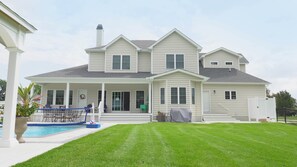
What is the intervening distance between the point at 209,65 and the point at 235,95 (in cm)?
438

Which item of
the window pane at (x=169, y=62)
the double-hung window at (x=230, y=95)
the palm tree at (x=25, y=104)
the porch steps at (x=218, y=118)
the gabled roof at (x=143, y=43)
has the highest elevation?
the gabled roof at (x=143, y=43)

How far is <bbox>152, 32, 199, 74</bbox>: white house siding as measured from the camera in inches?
745

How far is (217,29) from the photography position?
17.3 metres

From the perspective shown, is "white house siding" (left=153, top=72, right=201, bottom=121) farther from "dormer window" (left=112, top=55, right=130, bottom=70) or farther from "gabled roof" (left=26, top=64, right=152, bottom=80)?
"dormer window" (left=112, top=55, right=130, bottom=70)

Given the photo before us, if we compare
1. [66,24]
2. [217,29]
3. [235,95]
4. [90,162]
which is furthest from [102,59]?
[90,162]

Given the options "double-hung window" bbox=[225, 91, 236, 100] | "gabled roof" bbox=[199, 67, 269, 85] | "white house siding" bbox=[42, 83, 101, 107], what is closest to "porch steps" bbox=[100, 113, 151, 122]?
"white house siding" bbox=[42, 83, 101, 107]

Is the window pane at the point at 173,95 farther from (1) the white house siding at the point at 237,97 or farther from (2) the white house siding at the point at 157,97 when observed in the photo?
(1) the white house siding at the point at 237,97

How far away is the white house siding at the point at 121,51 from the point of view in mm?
19359

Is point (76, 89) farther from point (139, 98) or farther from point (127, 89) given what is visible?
point (139, 98)

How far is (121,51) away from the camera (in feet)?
64.0

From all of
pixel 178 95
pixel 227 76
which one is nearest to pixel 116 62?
pixel 178 95

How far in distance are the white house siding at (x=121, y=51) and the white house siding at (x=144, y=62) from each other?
0.54 meters

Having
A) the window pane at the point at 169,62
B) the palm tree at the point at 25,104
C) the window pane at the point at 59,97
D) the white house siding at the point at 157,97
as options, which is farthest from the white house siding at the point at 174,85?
the palm tree at the point at 25,104

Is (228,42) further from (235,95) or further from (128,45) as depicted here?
(128,45)
